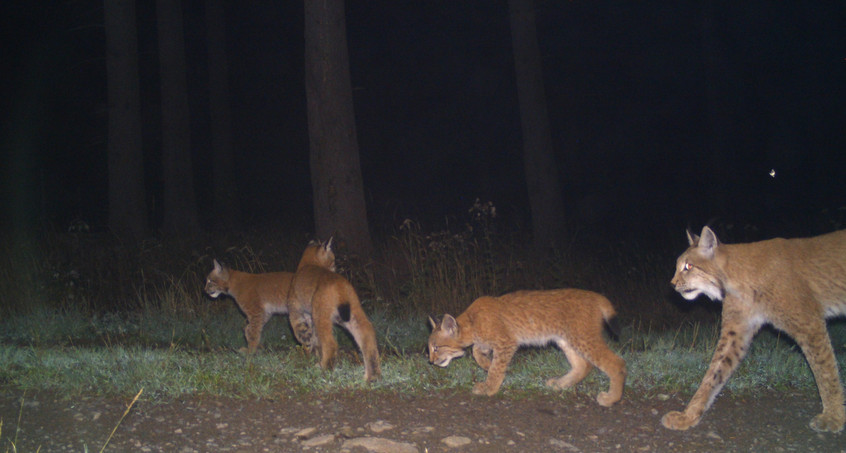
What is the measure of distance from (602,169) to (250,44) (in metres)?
20.8

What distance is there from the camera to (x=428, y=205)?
106ft

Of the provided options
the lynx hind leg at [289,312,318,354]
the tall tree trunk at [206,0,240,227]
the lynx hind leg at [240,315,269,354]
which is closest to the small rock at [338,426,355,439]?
the lynx hind leg at [289,312,318,354]

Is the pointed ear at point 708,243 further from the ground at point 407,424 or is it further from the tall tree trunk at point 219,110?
the tall tree trunk at point 219,110

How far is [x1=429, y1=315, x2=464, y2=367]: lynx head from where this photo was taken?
6.72m

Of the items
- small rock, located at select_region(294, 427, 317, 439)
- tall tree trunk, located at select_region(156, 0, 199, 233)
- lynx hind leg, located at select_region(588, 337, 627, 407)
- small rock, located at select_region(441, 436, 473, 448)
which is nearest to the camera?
small rock, located at select_region(441, 436, 473, 448)

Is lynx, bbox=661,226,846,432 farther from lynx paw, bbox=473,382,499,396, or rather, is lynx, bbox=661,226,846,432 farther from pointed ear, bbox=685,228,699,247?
lynx paw, bbox=473,382,499,396

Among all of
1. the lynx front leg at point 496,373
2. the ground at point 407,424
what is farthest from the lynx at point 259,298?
the lynx front leg at point 496,373

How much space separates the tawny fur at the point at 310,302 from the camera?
6922 mm

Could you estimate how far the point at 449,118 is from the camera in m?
41.2

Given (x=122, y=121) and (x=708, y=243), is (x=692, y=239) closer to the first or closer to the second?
(x=708, y=243)

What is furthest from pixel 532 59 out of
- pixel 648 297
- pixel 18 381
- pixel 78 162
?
pixel 78 162

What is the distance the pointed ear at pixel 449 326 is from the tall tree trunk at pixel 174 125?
13485 mm

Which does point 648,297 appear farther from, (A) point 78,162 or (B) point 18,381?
(A) point 78,162

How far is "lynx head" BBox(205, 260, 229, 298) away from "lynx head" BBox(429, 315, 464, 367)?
353 cm
